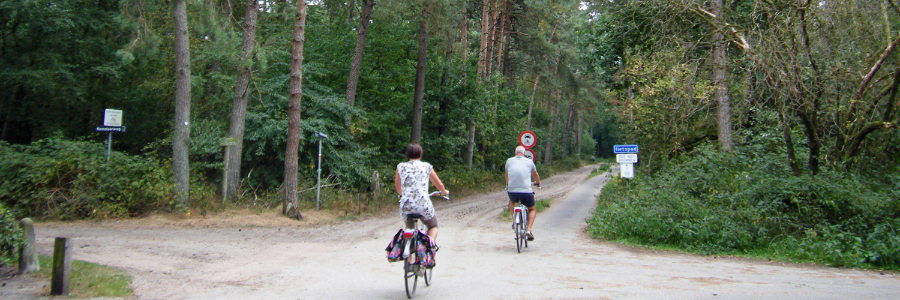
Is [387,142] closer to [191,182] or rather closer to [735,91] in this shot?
[191,182]

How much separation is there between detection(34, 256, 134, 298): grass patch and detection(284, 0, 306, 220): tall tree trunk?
7041 mm

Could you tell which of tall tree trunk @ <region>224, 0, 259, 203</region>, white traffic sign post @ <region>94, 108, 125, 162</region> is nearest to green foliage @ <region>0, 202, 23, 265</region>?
white traffic sign post @ <region>94, 108, 125, 162</region>

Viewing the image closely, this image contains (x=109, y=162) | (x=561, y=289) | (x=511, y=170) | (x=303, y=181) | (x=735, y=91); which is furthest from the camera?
(x=303, y=181)

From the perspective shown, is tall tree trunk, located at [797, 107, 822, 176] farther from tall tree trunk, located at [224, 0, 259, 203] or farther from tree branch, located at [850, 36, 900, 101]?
tall tree trunk, located at [224, 0, 259, 203]

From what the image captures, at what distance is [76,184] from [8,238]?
7.02 m

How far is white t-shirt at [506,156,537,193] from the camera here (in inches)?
380

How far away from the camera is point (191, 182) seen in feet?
47.3

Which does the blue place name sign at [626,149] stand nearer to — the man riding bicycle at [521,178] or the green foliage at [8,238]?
the man riding bicycle at [521,178]

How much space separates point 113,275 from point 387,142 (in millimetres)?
15572

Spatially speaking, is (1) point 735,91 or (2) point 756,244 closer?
(2) point 756,244

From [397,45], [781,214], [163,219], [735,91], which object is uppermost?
[397,45]

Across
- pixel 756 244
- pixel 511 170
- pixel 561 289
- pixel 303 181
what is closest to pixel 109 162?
pixel 303 181

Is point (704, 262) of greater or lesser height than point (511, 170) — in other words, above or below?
below

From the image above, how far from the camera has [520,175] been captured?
970 centimetres
